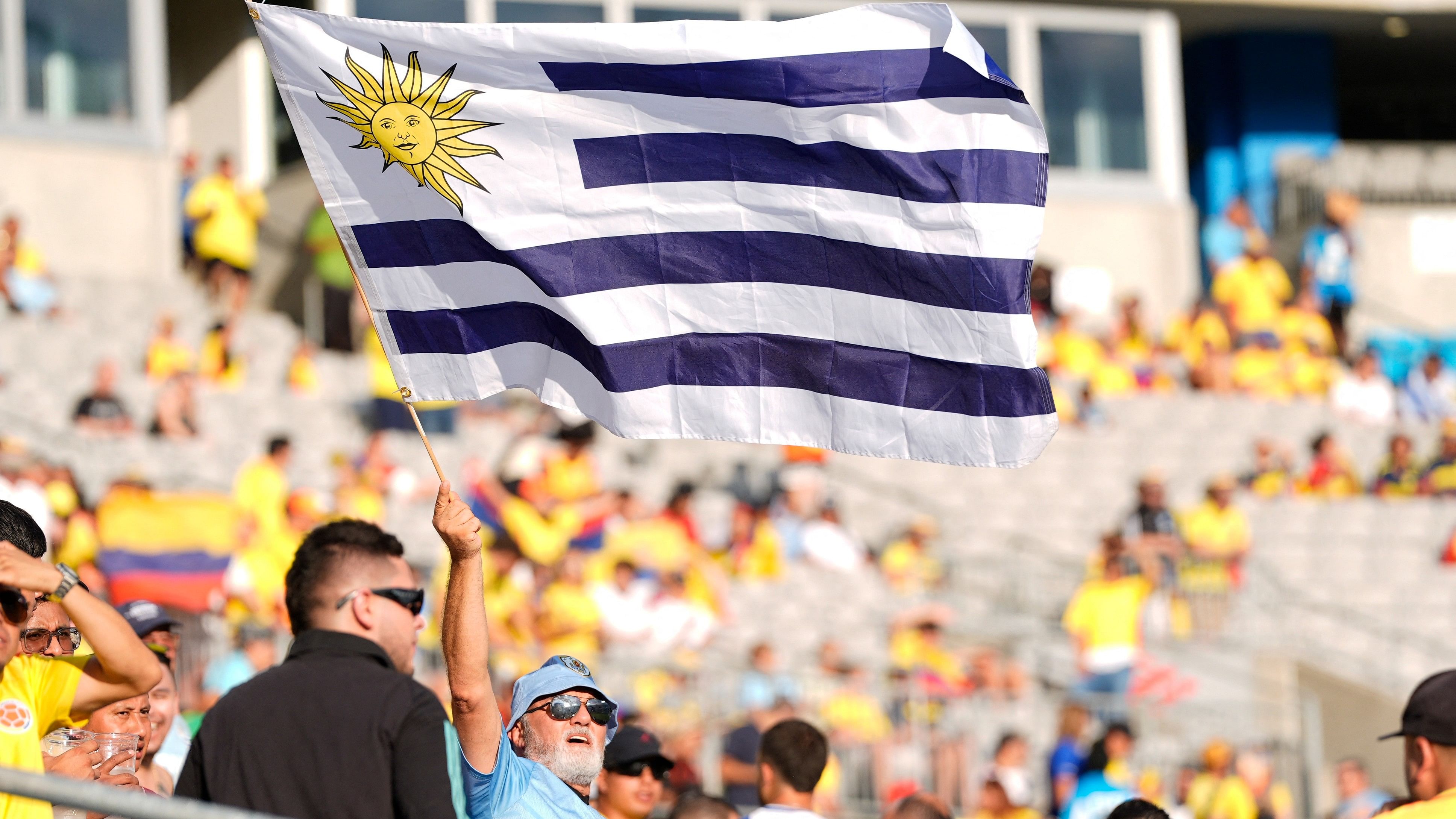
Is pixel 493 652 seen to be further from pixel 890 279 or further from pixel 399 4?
pixel 399 4

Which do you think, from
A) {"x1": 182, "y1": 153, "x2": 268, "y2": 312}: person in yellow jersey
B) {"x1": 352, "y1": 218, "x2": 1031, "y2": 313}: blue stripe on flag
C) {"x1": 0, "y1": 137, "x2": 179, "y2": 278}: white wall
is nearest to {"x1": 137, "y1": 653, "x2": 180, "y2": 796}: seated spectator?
{"x1": 352, "y1": 218, "x2": 1031, "y2": 313}: blue stripe on flag

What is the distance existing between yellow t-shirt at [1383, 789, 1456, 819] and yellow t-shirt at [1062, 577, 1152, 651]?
950 cm

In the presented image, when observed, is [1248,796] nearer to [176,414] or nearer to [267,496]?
[267,496]

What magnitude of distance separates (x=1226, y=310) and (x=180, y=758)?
53.1 ft

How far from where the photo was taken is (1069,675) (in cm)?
1427

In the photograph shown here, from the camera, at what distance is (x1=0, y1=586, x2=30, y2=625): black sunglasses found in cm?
374

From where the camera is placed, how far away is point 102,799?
2.98 metres

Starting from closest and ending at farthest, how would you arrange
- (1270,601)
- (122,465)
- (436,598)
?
(436,598) < (122,465) < (1270,601)

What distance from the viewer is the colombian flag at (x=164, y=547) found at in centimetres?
1118

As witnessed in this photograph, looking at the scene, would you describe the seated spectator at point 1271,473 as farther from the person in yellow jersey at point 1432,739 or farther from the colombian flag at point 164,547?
the person in yellow jersey at point 1432,739

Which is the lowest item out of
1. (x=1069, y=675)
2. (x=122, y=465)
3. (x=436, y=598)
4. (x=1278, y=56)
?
(x=1069, y=675)

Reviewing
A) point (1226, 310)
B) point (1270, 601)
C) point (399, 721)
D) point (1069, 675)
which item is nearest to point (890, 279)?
point (399, 721)

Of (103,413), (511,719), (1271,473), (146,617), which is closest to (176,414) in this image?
(103,413)

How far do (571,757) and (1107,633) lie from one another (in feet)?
32.2
